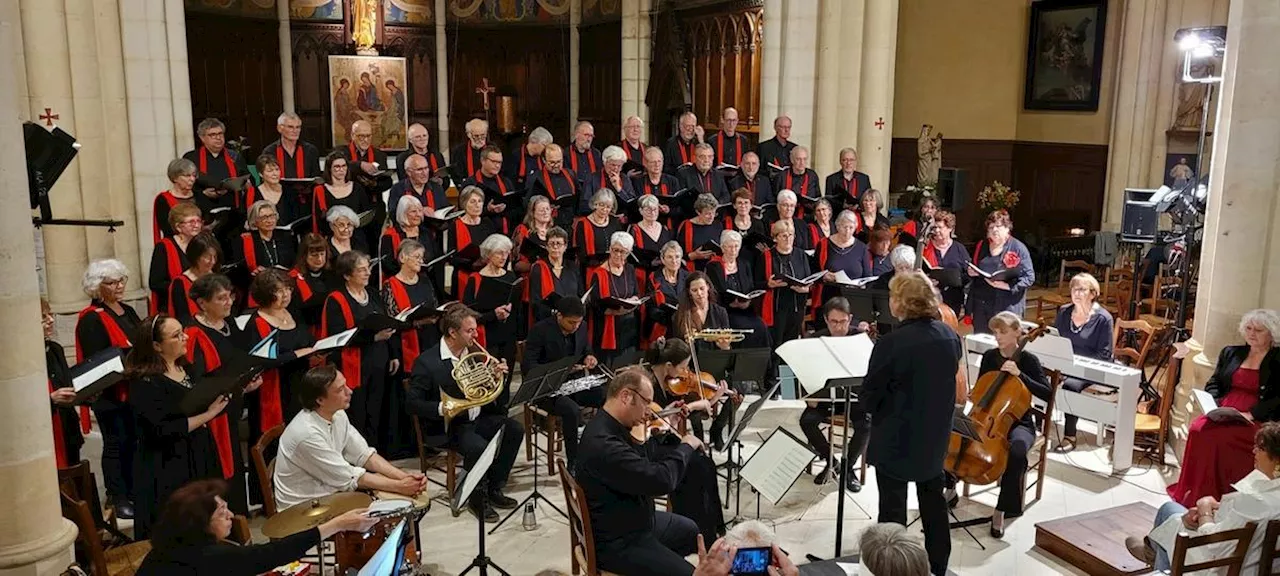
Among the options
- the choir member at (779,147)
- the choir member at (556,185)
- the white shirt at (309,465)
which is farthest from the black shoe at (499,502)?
the choir member at (779,147)

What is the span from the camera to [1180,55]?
12820 millimetres

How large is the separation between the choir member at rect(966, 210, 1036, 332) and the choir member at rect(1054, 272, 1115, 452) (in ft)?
3.14

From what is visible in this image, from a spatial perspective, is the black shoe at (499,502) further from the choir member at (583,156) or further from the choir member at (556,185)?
the choir member at (583,156)

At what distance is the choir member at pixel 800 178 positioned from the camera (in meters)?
9.78

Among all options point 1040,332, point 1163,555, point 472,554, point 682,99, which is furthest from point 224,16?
point 1163,555

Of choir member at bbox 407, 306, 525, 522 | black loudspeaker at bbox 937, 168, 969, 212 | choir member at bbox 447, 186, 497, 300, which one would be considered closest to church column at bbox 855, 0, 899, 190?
black loudspeaker at bbox 937, 168, 969, 212

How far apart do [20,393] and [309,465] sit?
1233mm

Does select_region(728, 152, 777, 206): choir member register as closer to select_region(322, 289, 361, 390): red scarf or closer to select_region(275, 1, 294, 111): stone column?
select_region(322, 289, 361, 390): red scarf

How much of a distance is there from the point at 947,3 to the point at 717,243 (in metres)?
8.62

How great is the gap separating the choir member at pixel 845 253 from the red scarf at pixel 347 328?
4.00m

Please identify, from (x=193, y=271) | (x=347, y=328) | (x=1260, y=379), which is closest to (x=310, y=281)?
(x=347, y=328)

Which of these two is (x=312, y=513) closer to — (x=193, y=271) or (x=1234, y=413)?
(x=193, y=271)

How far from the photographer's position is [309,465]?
15.7 ft

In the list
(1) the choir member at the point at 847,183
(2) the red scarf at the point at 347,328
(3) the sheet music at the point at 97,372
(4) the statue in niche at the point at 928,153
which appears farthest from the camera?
(4) the statue in niche at the point at 928,153
